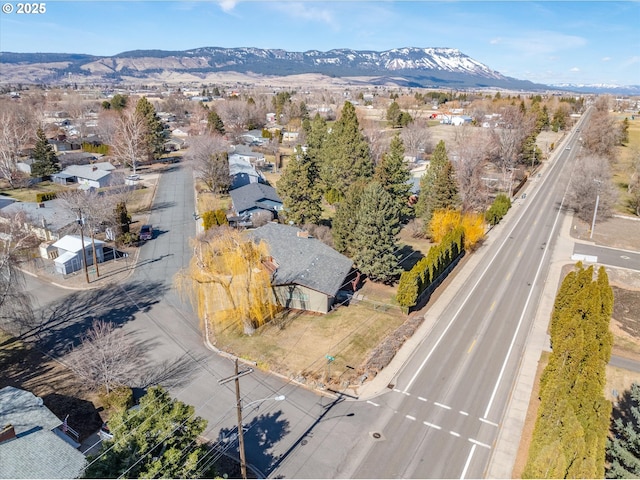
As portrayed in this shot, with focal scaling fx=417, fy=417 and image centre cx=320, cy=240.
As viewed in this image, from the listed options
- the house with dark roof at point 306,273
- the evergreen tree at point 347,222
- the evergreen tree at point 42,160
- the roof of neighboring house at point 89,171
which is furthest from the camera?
the evergreen tree at point 42,160

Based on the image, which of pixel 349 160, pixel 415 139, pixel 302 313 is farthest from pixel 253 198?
pixel 415 139

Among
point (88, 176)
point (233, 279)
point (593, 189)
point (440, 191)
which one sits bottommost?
point (233, 279)

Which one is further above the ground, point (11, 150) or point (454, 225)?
point (11, 150)

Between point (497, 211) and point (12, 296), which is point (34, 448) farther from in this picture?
point (497, 211)

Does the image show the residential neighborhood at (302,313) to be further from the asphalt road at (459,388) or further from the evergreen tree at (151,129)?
the evergreen tree at (151,129)

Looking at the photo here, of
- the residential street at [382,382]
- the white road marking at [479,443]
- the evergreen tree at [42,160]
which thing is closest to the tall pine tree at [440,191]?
the residential street at [382,382]

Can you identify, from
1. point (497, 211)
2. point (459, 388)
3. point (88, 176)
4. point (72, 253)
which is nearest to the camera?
point (459, 388)

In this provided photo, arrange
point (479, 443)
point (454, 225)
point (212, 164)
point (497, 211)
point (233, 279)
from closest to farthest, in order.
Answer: point (479, 443) → point (233, 279) → point (454, 225) → point (497, 211) → point (212, 164)
